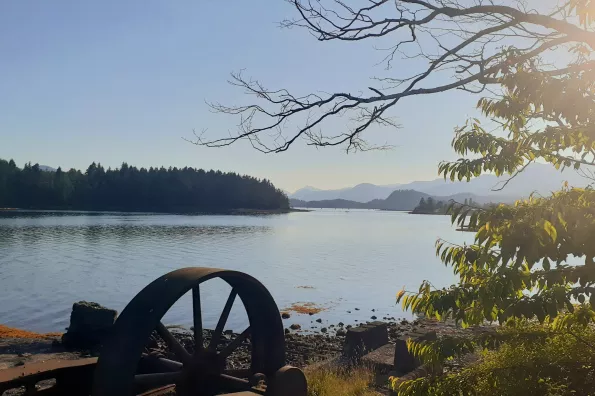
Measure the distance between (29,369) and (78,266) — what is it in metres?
32.0

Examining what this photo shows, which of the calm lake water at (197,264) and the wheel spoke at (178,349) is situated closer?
the wheel spoke at (178,349)

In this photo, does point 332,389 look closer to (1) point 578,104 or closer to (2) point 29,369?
(2) point 29,369

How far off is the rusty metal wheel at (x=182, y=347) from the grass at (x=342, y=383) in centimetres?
189

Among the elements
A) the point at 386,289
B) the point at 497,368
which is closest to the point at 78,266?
the point at 386,289

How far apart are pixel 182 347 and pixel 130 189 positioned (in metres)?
143

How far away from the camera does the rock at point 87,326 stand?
15.2 m

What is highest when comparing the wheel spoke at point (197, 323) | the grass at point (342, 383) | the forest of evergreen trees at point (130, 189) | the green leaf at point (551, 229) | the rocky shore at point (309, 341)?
the forest of evergreen trees at point (130, 189)

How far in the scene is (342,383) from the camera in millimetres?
8555

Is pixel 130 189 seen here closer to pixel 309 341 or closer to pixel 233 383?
pixel 309 341

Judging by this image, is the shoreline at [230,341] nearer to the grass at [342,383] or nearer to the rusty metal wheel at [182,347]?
the grass at [342,383]

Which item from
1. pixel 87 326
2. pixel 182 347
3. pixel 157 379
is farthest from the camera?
pixel 87 326

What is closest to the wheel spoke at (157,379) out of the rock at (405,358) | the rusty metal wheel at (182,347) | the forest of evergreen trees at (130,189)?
the rusty metal wheel at (182,347)

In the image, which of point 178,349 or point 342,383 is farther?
point 342,383

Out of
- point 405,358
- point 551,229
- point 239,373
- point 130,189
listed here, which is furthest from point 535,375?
point 130,189
